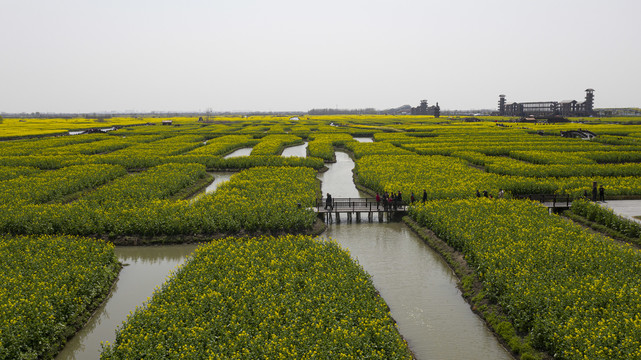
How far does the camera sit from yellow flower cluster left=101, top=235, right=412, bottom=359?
1175cm

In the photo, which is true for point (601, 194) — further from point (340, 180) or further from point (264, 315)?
point (264, 315)

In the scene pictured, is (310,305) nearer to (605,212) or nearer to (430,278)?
(430,278)

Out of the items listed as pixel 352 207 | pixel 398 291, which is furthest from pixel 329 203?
pixel 398 291

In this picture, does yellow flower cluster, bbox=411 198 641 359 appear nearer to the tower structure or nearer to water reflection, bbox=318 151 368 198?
water reflection, bbox=318 151 368 198

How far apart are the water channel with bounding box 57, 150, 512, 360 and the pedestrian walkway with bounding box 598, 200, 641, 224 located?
1548cm

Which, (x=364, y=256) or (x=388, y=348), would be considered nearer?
(x=388, y=348)

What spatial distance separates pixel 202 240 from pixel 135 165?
100 ft

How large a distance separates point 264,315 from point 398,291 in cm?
774

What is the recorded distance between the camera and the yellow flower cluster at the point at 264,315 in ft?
38.5

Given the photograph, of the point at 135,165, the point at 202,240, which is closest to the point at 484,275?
the point at 202,240

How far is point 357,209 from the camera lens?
29.5m

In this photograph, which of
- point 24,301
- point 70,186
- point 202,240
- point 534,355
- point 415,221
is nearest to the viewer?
point 534,355

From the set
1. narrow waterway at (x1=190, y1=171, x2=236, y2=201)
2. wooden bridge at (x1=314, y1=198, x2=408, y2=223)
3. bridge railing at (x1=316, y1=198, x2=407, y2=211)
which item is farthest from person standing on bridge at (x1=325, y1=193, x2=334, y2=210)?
narrow waterway at (x1=190, y1=171, x2=236, y2=201)

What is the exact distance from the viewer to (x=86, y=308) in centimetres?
1672
